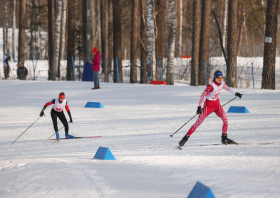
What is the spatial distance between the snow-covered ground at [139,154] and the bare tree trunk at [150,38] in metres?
6.38

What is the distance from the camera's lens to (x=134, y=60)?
24297mm

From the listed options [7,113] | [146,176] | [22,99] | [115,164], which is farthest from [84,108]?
[146,176]

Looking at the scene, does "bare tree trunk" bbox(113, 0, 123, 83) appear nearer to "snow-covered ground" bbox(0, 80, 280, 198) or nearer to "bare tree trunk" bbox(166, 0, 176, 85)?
"bare tree trunk" bbox(166, 0, 176, 85)

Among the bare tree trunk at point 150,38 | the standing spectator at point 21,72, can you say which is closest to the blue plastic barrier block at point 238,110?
the bare tree trunk at point 150,38

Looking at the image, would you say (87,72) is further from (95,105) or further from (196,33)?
(95,105)

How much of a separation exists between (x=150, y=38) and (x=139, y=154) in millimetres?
14208

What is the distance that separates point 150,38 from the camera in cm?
2031

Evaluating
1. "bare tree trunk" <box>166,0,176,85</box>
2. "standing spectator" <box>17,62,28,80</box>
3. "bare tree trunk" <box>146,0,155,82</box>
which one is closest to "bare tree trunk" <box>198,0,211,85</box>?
"bare tree trunk" <box>166,0,176,85</box>

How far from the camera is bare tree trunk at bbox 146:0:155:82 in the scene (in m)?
19.8

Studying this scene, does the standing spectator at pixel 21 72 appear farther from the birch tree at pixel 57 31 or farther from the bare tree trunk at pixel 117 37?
the bare tree trunk at pixel 117 37

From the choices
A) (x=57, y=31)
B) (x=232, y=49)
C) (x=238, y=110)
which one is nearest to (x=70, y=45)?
(x=57, y=31)

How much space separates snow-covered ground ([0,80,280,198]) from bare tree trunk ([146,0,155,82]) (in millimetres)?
6384

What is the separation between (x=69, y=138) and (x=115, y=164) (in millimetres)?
2950

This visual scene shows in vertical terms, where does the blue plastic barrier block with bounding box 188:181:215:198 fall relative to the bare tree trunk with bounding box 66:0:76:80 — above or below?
below
